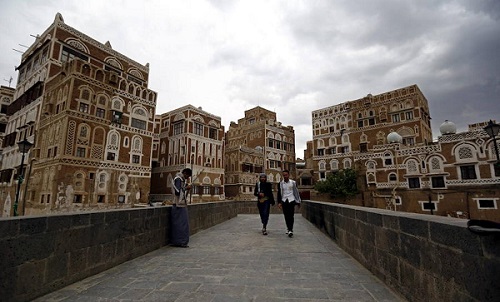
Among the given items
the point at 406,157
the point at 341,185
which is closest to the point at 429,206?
the point at 406,157

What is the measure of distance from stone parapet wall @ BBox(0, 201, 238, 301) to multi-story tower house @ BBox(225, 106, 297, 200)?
33.0 meters

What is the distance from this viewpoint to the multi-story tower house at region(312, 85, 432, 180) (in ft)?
114

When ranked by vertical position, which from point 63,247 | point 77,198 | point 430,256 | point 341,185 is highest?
point 341,185

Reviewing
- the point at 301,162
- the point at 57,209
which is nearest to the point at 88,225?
the point at 57,209

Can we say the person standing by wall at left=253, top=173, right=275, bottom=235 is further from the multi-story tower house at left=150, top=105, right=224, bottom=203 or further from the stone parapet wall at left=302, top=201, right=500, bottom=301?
the multi-story tower house at left=150, top=105, right=224, bottom=203

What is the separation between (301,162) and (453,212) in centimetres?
3395

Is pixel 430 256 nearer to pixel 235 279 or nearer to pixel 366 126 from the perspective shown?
pixel 235 279

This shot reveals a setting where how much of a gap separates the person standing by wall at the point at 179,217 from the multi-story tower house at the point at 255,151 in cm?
3151

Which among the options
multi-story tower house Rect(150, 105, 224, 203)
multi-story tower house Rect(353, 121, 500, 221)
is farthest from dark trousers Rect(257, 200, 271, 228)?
multi-story tower house Rect(353, 121, 500, 221)

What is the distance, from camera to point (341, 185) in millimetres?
35656

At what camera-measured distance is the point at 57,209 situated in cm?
2083

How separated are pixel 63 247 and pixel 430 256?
4.46 metres

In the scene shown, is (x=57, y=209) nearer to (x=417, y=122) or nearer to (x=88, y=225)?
(x=88, y=225)

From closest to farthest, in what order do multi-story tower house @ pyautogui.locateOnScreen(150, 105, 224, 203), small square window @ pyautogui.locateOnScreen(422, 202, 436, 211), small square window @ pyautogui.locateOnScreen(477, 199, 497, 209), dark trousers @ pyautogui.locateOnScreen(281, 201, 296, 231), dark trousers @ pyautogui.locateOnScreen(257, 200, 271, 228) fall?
1. dark trousers @ pyautogui.locateOnScreen(281, 201, 296, 231)
2. dark trousers @ pyautogui.locateOnScreen(257, 200, 271, 228)
3. small square window @ pyautogui.locateOnScreen(477, 199, 497, 209)
4. small square window @ pyautogui.locateOnScreen(422, 202, 436, 211)
5. multi-story tower house @ pyautogui.locateOnScreen(150, 105, 224, 203)
